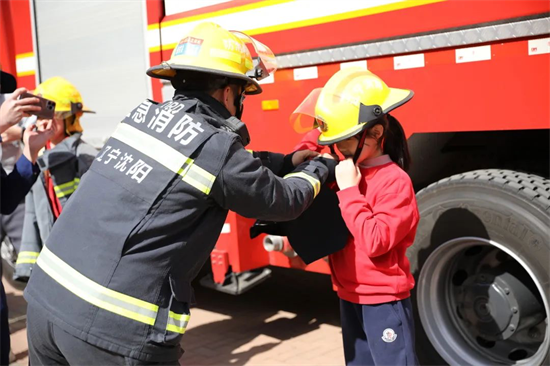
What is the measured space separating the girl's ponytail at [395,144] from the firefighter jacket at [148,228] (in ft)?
2.31

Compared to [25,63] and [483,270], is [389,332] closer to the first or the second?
[483,270]

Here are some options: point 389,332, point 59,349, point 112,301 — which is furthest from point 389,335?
point 59,349

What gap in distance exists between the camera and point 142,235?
6.04 feet

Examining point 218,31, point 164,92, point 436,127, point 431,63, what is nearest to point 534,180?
point 436,127

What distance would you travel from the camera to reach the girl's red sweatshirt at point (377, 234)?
7.35 ft

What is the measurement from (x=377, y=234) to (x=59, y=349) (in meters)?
1.11

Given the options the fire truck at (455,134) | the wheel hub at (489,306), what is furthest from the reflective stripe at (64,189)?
the wheel hub at (489,306)

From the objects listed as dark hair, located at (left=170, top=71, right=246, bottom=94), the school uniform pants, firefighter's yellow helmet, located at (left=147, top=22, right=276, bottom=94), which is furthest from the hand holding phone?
the school uniform pants

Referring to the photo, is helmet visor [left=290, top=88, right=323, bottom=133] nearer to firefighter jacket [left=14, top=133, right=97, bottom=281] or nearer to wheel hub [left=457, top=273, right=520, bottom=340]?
wheel hub [left=457, top=273, right=520, bottom=340]

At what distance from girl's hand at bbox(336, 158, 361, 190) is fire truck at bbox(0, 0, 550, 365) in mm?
797

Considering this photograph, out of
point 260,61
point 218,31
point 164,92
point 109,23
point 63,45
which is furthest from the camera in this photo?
point 63,45

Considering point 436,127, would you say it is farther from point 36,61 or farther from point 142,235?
point 36,61

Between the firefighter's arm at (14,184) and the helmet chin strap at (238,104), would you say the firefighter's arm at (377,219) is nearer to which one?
the helmet chin strap at (238,104)

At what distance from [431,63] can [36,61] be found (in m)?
3.75
